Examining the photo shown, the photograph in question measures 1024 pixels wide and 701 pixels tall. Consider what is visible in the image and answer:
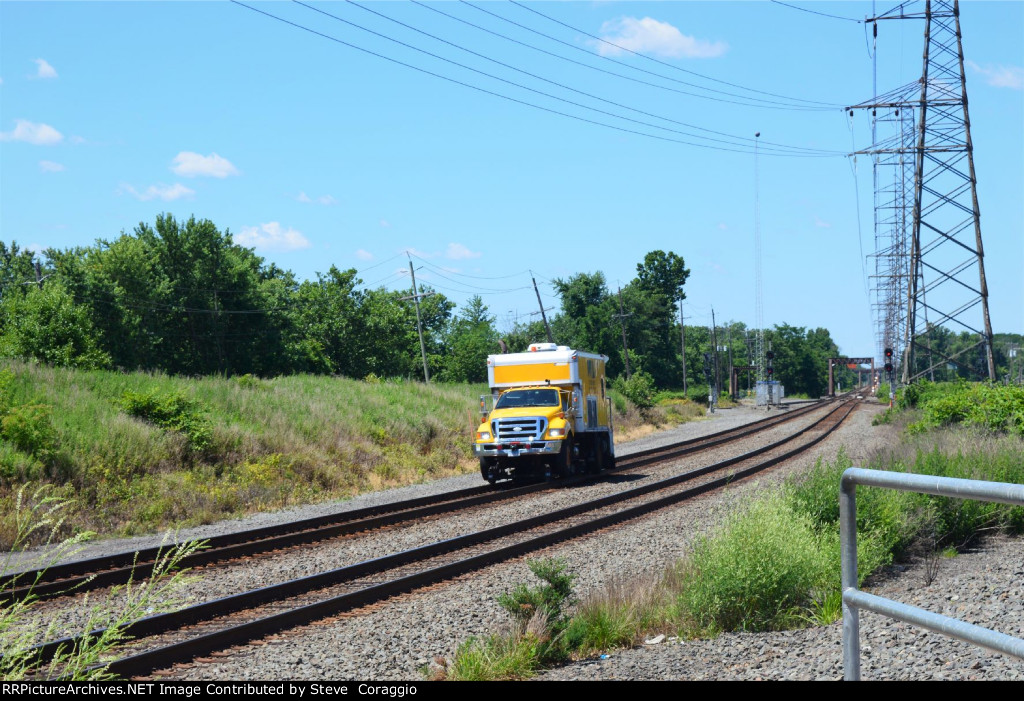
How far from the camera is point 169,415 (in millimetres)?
20766

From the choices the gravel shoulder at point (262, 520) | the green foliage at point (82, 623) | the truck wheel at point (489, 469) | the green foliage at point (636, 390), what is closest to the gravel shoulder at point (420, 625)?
the green foliage at point (82, 623)

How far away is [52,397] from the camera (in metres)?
19.6

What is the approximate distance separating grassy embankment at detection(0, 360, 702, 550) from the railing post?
44.4ft

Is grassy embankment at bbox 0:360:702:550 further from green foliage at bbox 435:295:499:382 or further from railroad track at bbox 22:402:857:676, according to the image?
green foliage at bbox 435:295:499:382

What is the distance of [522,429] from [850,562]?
1802 cm

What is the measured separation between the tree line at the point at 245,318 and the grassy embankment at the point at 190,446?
13.4 metres

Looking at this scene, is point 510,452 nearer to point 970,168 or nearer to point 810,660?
point 810,660

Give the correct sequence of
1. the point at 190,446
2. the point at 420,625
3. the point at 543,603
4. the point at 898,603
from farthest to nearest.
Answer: the point at 190,446 → the point at 420,625 → the point at 543,603 → the point at 898,603

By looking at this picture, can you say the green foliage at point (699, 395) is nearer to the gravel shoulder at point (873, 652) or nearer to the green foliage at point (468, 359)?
the green foliage at point (468, 359)

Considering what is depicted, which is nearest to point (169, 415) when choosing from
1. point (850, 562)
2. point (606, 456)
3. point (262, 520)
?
point (262, 520)

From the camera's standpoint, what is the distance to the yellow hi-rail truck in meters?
21.4

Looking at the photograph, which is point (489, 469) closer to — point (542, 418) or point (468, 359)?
point (542, 418)

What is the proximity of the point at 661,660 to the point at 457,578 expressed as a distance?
4.72 metres

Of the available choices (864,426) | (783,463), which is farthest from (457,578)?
(864,426)
